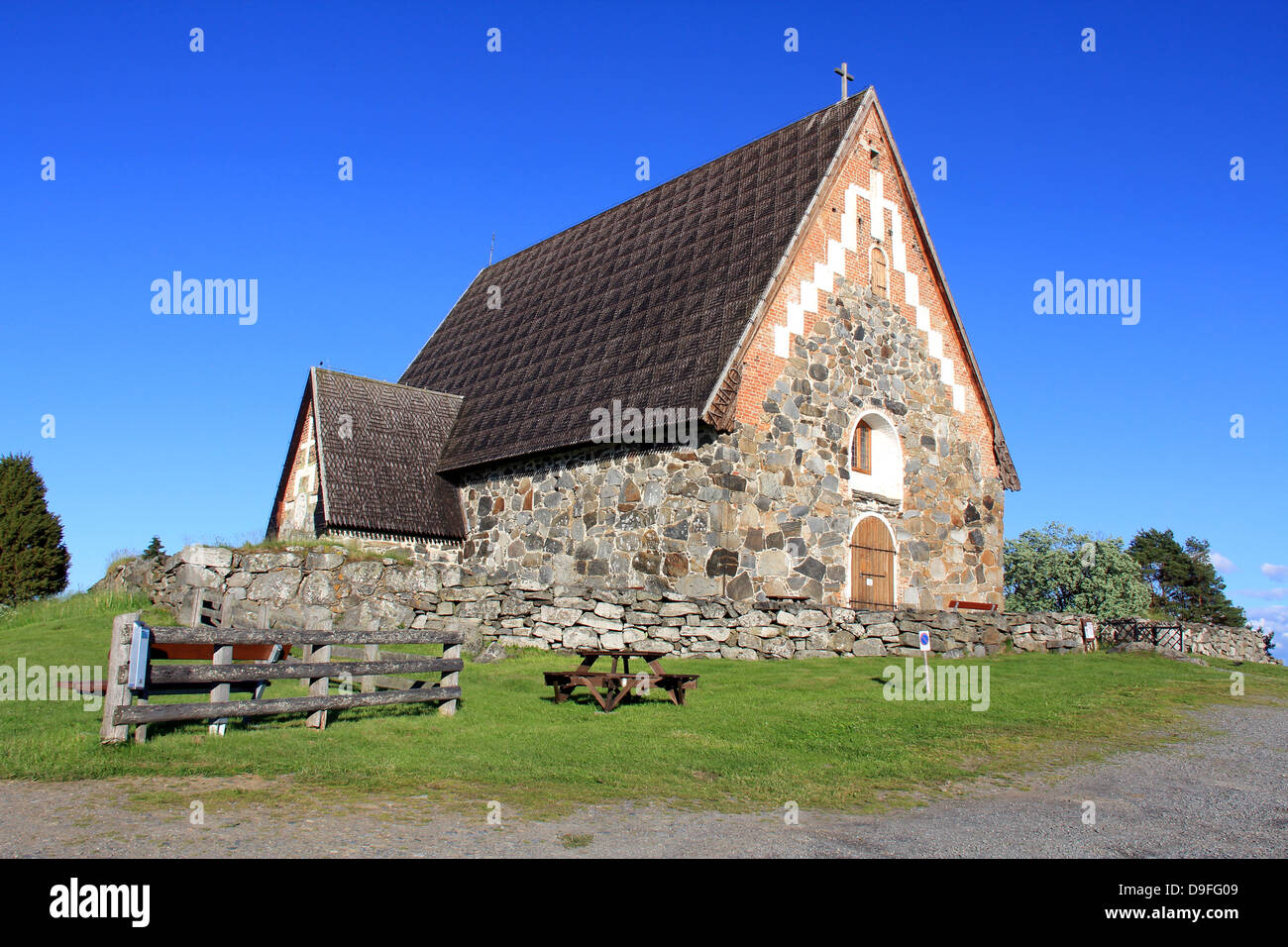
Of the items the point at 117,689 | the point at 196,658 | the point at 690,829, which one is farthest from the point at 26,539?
the point at 690,829

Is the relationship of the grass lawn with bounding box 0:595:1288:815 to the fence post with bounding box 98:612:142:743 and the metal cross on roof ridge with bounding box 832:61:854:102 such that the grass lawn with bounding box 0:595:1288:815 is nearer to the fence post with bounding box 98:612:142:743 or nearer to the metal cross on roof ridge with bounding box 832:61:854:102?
the fence post with bounding box 98:612:142:743

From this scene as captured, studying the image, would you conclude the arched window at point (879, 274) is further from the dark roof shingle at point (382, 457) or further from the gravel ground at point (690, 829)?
the gravel ground at point (690, 829)

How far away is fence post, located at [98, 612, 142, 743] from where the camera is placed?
872 cm

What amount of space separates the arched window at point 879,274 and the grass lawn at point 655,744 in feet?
31.8

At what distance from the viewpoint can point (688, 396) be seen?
686 inches

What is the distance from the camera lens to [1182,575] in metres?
58.0

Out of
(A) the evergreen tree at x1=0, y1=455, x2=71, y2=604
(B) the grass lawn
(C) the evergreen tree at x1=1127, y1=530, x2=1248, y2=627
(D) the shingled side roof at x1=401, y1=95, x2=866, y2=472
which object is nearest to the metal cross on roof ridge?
(D) the shingled side roof at x1=401, y1=95, x2=866, y2=472

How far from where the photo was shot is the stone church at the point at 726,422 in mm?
17828

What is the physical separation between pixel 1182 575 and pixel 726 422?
52351mm

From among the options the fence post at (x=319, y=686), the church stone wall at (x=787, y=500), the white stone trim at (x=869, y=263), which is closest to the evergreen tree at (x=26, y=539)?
the church stone wall at (x=787, y=500)
